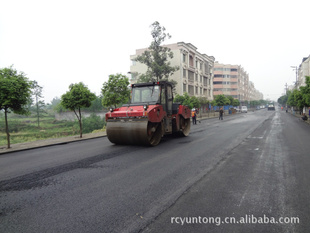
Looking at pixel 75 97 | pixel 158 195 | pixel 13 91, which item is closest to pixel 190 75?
pixel 75 97

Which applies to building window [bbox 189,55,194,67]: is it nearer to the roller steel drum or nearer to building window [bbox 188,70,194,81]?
building window [bbox 188,70,194,81]

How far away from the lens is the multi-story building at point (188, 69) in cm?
4298

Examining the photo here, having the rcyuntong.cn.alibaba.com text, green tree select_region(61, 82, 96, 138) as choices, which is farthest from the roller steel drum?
the rcyuntong.cn.alibaba.com text

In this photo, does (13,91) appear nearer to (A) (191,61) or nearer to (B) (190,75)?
(B) (190,75)

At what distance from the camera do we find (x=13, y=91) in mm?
9742

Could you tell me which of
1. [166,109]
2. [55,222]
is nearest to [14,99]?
[166,109]

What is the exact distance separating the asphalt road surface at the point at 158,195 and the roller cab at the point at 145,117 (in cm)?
205

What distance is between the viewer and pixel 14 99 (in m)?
10.0

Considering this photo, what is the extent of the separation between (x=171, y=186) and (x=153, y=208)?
106 cm

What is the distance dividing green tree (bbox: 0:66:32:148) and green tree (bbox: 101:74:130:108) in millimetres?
9306

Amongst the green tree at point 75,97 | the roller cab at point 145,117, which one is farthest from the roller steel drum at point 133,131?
the green tree at point 75,97

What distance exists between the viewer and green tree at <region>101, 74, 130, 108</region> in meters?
19.7

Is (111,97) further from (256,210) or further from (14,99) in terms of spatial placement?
(256,210)

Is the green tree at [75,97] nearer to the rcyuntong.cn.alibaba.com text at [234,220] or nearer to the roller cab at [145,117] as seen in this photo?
the roller cab at [145,117]
